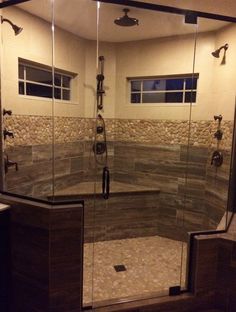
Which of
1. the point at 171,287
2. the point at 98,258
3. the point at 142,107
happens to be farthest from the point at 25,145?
the point at 171,287

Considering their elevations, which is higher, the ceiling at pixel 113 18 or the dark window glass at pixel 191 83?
the ceiling at pixel 113 18

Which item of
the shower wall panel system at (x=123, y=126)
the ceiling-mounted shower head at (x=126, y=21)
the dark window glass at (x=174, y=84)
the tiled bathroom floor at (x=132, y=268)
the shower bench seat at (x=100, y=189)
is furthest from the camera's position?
the dark window glass at (x=174, y=84)

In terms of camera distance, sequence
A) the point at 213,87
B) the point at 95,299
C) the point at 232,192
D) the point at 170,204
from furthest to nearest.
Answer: the point at 170,204
the point at 213,87
the point at 232,192
the point at 95,299

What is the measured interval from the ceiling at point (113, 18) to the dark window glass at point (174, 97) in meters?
0.69

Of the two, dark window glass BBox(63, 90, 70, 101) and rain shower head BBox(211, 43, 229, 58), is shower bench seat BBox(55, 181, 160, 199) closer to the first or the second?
dark window glass BBox(63, 90, 70, 101)

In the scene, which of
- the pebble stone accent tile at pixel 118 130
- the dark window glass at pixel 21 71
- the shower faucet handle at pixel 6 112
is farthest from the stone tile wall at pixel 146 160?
the dark window glass at pixel 21 71

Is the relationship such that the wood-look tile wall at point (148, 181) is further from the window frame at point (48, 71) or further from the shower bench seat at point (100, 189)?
the window frame at point (48, 71)

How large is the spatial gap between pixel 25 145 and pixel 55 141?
45 centimetres

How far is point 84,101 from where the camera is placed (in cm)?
328

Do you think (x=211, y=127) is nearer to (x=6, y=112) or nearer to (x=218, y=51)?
(x=218, y=51)

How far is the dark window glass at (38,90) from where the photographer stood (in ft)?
8.73

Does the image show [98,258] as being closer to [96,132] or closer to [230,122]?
[96,132]

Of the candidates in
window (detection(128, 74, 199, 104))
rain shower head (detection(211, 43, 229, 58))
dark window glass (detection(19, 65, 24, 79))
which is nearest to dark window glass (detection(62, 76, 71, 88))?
dark window glass (detection(19, 65, 24, 79))

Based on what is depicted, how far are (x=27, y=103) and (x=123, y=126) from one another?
1355mm
